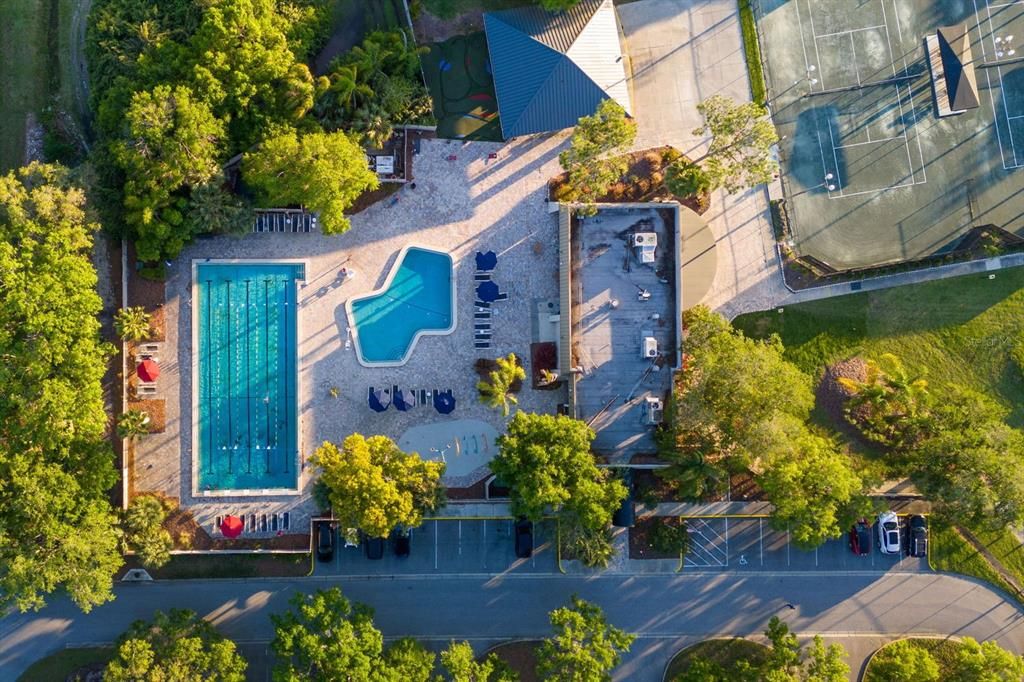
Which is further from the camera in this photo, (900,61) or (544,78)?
(900,61)

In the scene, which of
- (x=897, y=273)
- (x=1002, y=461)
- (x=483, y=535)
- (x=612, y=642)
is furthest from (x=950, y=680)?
→ (x=483, y=535)

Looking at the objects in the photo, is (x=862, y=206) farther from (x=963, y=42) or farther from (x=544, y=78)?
(x=544, y=78)

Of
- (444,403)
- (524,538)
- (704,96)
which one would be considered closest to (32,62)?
(444,403)

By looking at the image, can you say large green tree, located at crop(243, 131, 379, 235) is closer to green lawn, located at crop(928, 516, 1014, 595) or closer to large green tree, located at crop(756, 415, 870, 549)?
large green tree, located at crop(756, 415, 870, 549)

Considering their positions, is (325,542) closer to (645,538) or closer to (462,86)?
(645,538)

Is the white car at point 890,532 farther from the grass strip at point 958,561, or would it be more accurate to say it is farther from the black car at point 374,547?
the black car at point 374,547
